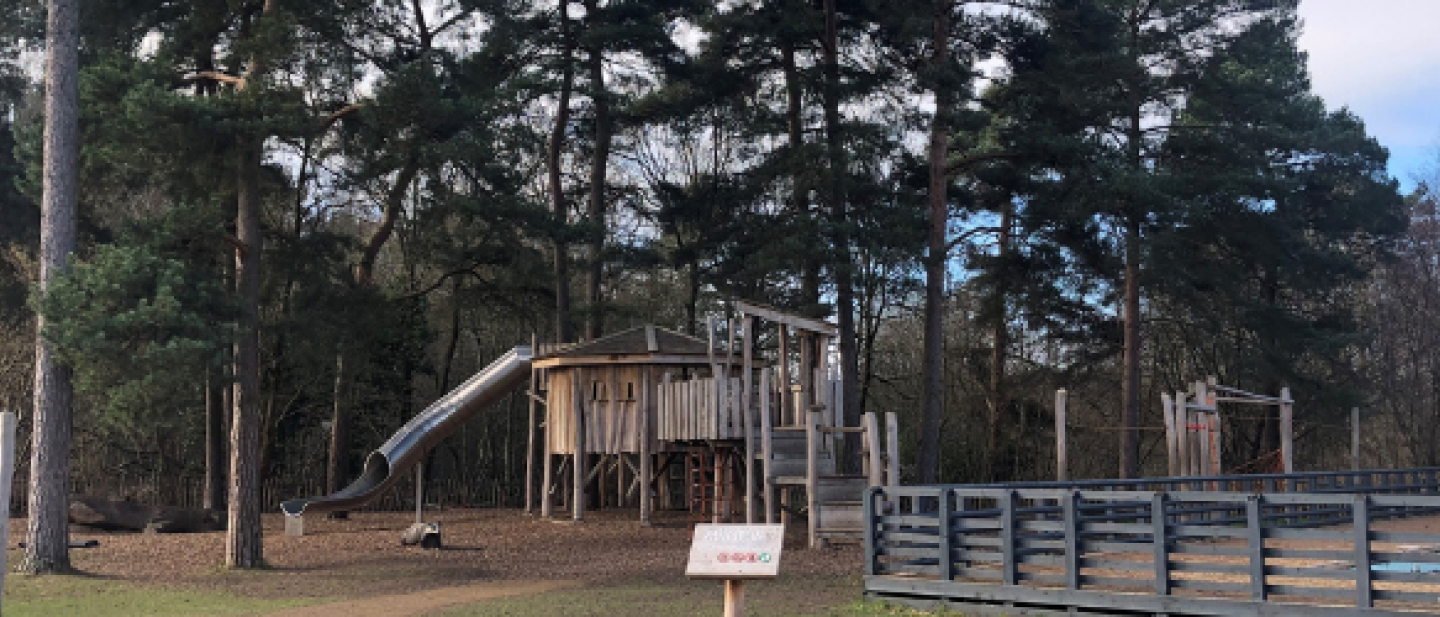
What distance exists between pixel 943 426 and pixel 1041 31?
1386 cm

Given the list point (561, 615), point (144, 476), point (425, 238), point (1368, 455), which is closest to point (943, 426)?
point (1368, 455)

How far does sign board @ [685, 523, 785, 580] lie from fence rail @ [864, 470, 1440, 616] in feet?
11.7

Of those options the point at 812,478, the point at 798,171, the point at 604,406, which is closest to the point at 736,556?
the point at 812,478

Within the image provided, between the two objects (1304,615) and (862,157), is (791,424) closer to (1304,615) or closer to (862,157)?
(862,157)

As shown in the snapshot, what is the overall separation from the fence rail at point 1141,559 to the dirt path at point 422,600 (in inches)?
179

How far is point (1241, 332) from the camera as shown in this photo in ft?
117

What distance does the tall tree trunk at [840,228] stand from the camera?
25.7m

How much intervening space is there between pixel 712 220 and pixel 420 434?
910cm

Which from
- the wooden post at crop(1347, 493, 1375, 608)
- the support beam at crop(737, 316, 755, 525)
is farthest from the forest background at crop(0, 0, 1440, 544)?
the wooden post at crop(1347, 493, 1375, 608)

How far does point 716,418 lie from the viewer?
22.6m

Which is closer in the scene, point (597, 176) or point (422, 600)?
point (422, 600)

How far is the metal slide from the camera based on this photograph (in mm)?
23328

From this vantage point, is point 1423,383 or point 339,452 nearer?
point 339,452

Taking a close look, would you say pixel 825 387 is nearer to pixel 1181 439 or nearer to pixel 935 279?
pixel 1181 439
